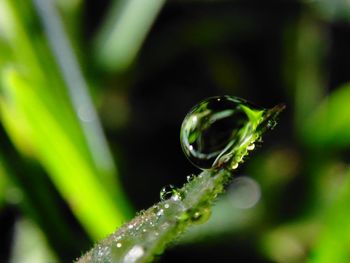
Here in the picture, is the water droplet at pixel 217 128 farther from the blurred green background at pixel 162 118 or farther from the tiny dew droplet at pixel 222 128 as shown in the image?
the blurred green background at pixel 162 118

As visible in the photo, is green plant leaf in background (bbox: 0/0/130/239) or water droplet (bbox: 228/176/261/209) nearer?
green plant leaf in background (bbox: 0/0/130/239)

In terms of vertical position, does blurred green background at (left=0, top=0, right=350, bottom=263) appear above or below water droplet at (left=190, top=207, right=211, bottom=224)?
above

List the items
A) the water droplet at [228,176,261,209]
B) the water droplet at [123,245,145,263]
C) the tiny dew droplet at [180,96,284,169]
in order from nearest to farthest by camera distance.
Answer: the water droplet at [123,245,145,263], the tiny dew droplet at [180,96,284,169], the water droplet at [228,176,261,209]

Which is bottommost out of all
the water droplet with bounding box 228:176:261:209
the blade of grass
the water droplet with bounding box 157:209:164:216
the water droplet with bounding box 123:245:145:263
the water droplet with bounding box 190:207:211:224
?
the water droplet with bounding box 123:245:145:263

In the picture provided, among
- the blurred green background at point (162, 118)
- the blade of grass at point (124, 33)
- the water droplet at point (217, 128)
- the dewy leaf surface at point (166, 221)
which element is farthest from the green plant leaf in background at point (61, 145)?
the dewy leaf surface at point (166, 221)

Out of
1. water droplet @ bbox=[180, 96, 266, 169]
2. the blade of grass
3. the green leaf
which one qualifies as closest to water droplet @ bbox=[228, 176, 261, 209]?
the green leaf

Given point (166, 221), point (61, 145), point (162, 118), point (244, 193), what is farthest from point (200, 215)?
point (162, 118)

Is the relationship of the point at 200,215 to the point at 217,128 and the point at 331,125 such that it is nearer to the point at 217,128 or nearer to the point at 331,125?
the point at 217,128

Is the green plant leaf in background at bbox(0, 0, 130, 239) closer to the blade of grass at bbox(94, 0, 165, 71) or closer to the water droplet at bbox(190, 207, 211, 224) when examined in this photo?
the blade of grass at bbox(94, 0, 165, 71)

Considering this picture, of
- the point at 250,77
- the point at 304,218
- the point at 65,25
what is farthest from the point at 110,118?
the point at 304,218
